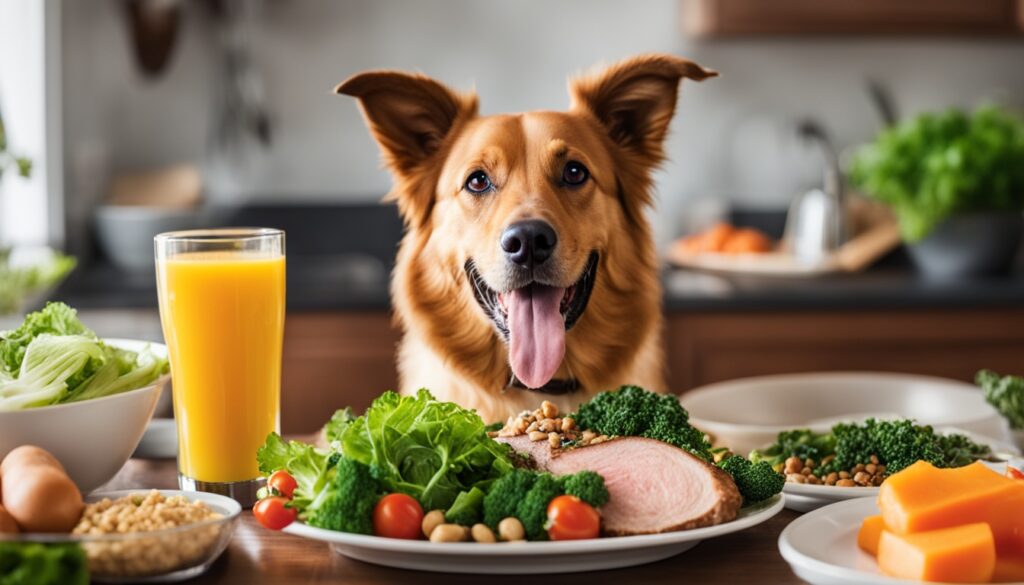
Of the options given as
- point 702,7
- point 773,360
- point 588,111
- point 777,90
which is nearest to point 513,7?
point 702,7

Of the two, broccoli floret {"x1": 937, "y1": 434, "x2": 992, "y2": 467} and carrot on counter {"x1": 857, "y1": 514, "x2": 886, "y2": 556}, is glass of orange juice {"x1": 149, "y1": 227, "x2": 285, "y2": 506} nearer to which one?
carrot on counter {"x1": 857, "y1": 514, "x2": 886, "y2": 556}

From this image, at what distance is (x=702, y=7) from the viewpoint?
3.86 metres

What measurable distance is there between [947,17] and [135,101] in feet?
9.73

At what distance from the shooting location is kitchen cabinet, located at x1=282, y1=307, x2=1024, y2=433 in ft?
10.7

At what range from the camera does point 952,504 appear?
1.01m

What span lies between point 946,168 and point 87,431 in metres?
2.85

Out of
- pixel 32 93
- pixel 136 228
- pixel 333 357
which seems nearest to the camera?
pixel 333 357

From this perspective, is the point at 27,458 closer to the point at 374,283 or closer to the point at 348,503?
the point at 348,503

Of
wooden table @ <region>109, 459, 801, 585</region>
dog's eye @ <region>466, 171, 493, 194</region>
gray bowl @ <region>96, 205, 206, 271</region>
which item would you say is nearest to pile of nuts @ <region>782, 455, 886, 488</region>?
wooden table @ <region>109, 459, 801, 585</region>

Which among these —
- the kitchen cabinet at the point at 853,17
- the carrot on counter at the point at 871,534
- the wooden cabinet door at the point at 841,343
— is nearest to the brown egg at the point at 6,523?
the carrot on counter at the point at 871,534

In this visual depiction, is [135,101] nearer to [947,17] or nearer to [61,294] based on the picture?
[61,294]

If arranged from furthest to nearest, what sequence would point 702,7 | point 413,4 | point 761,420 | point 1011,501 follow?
point 413,4
point 702,7
point 761,420
point 1011,501

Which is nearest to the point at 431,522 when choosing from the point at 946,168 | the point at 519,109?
the point at 946,168

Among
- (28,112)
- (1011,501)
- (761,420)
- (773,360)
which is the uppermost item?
(28,112)
